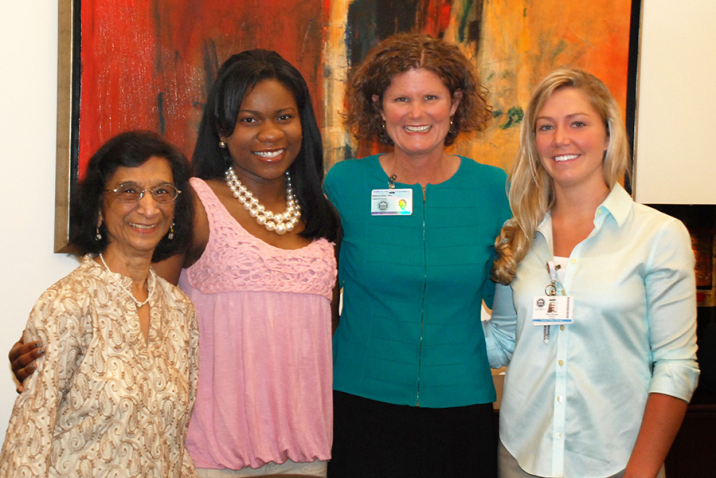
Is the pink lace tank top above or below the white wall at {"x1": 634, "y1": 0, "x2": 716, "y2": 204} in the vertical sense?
below

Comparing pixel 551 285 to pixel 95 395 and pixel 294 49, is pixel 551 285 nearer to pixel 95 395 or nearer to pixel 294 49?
pixel 95 395

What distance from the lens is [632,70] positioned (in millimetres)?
3256

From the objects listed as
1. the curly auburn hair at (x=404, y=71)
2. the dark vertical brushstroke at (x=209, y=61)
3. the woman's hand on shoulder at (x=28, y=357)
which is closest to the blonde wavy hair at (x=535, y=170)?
the curly auburn hair at (x=404, y=71)

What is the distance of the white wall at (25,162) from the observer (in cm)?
261

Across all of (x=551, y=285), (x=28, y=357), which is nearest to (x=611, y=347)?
(x=551, y=285)

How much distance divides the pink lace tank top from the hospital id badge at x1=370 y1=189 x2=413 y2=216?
0.37 meters

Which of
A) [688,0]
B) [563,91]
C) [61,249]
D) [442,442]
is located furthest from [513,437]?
[688,0]

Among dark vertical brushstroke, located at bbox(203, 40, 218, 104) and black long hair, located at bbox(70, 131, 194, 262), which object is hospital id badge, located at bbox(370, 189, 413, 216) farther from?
dark vertical brushstroke, located at bbox(203, 40, 218, 104)

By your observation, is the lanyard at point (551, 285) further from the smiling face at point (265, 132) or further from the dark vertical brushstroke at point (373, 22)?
the dark vertical brushstroke at point (373, 22)

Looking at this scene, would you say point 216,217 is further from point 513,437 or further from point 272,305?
point 513,437

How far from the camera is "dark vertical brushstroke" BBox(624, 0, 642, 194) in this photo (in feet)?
10.6

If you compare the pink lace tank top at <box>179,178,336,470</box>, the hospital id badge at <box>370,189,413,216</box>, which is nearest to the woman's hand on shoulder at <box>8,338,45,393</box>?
the pink lace tank top at <box>179,178,336,470</box>

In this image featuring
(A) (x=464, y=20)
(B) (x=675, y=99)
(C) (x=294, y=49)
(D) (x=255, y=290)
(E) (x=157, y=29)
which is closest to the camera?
(D) (x=255, y=290)

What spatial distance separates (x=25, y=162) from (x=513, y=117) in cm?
223
